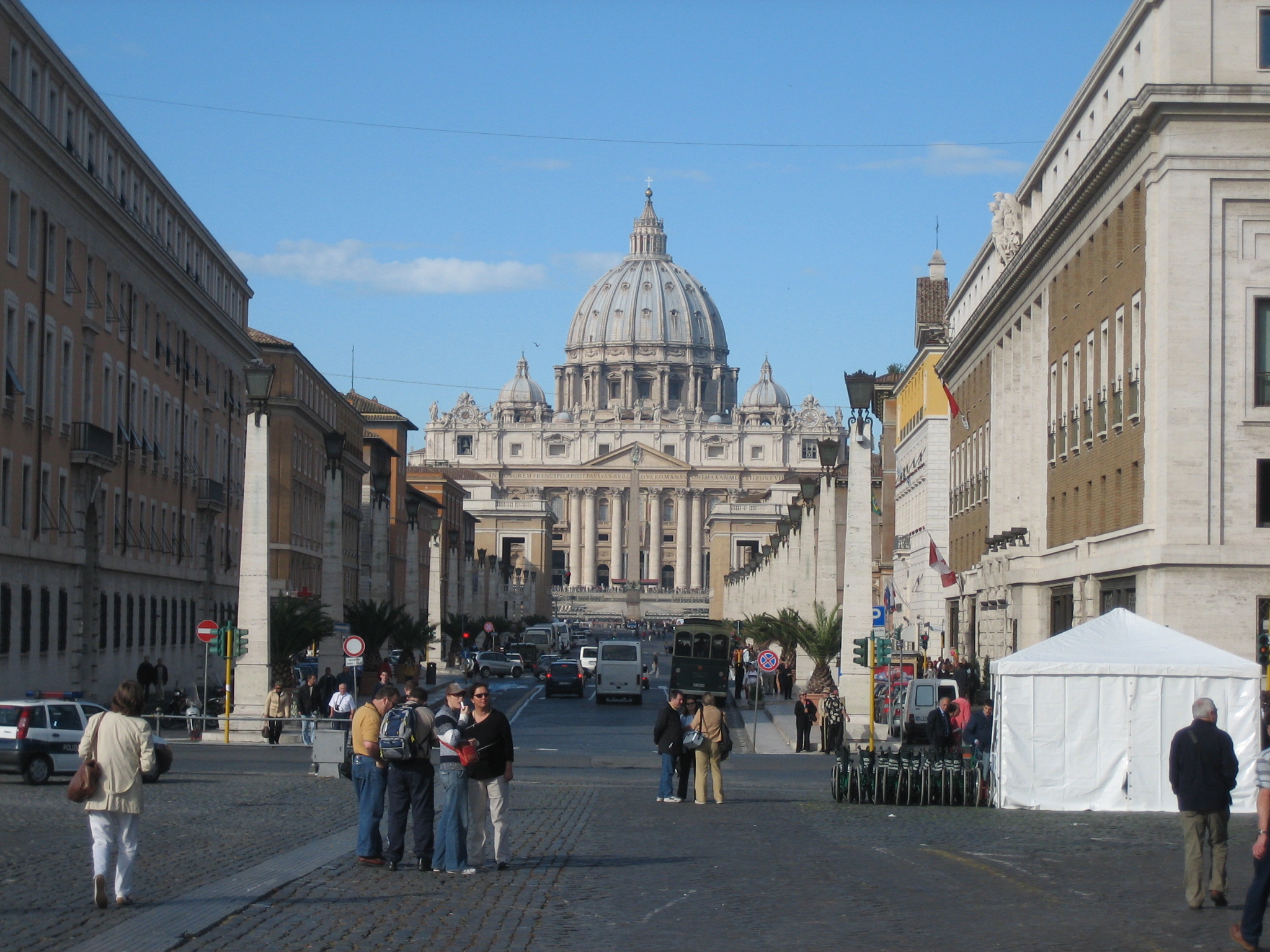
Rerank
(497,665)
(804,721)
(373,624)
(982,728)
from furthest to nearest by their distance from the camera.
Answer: (497,665)
(373,624)
(804,721)
(982,728)

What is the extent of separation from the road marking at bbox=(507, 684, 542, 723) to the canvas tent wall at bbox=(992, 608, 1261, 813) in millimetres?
20916

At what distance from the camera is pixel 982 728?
83.1 feet

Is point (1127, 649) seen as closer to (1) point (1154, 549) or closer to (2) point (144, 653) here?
(1) point (1154, 549)

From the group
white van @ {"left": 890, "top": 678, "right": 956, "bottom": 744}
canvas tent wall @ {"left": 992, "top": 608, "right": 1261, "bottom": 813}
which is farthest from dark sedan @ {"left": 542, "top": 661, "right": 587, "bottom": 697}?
canvas tent wall @ {"left": 992, "top": 608, "right": 1261, "bottom": 813}

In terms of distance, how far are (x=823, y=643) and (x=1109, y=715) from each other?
926 inches

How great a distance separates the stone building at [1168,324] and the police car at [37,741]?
15759 mm

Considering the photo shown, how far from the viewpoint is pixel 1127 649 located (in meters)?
21.6

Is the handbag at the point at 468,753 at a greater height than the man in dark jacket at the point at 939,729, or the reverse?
the handbag at the point at 468,753

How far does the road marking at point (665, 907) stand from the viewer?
1234 centimetres

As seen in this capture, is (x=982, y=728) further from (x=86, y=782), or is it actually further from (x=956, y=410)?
(x=956, y=410)

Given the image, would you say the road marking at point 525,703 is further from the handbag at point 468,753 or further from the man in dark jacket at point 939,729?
the handbag at point 468,753

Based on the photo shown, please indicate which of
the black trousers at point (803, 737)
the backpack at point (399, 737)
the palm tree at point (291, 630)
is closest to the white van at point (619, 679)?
the palm tree at point (291, 630)

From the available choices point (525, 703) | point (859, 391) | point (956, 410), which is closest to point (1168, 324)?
point (859, 391)

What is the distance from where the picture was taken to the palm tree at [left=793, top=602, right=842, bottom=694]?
146 feet
